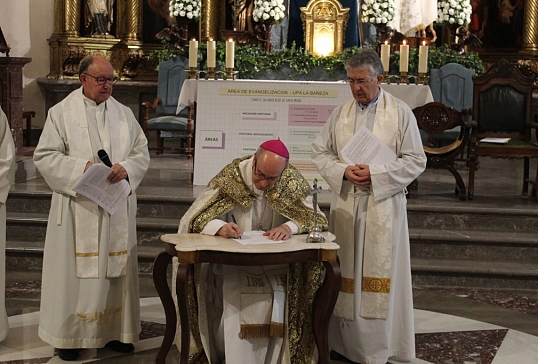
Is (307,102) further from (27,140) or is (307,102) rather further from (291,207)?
(27,140)

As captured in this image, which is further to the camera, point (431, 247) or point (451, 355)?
point (431, 247)

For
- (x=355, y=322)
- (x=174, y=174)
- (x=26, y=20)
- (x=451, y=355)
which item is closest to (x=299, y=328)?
(x=355, y=322)

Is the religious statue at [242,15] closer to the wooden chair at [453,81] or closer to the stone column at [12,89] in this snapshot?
the wooden chair at [453,81]

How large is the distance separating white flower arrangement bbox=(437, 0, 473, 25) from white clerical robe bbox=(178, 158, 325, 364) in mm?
7315

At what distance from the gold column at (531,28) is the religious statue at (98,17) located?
6.09 m

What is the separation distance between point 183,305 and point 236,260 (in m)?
0.39

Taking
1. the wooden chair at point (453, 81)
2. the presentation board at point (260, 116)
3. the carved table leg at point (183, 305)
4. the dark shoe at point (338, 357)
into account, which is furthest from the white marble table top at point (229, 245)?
the wooden chair at point (453, 81)

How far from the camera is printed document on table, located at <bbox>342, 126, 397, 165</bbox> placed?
16.4 feet

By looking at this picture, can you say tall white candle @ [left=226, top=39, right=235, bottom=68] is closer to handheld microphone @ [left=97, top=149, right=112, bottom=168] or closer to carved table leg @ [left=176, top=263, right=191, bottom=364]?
handheld microphone @ [left=97, top=149, right=112, bottom=168]

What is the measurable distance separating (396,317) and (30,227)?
374 cm

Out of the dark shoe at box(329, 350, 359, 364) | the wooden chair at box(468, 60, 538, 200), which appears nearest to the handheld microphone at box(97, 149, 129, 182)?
the dark shoe at box(329, 350, 359, 364)

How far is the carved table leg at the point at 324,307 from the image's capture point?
452 cm

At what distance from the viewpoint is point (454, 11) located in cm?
1148

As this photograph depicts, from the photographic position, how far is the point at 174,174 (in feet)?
31.4
